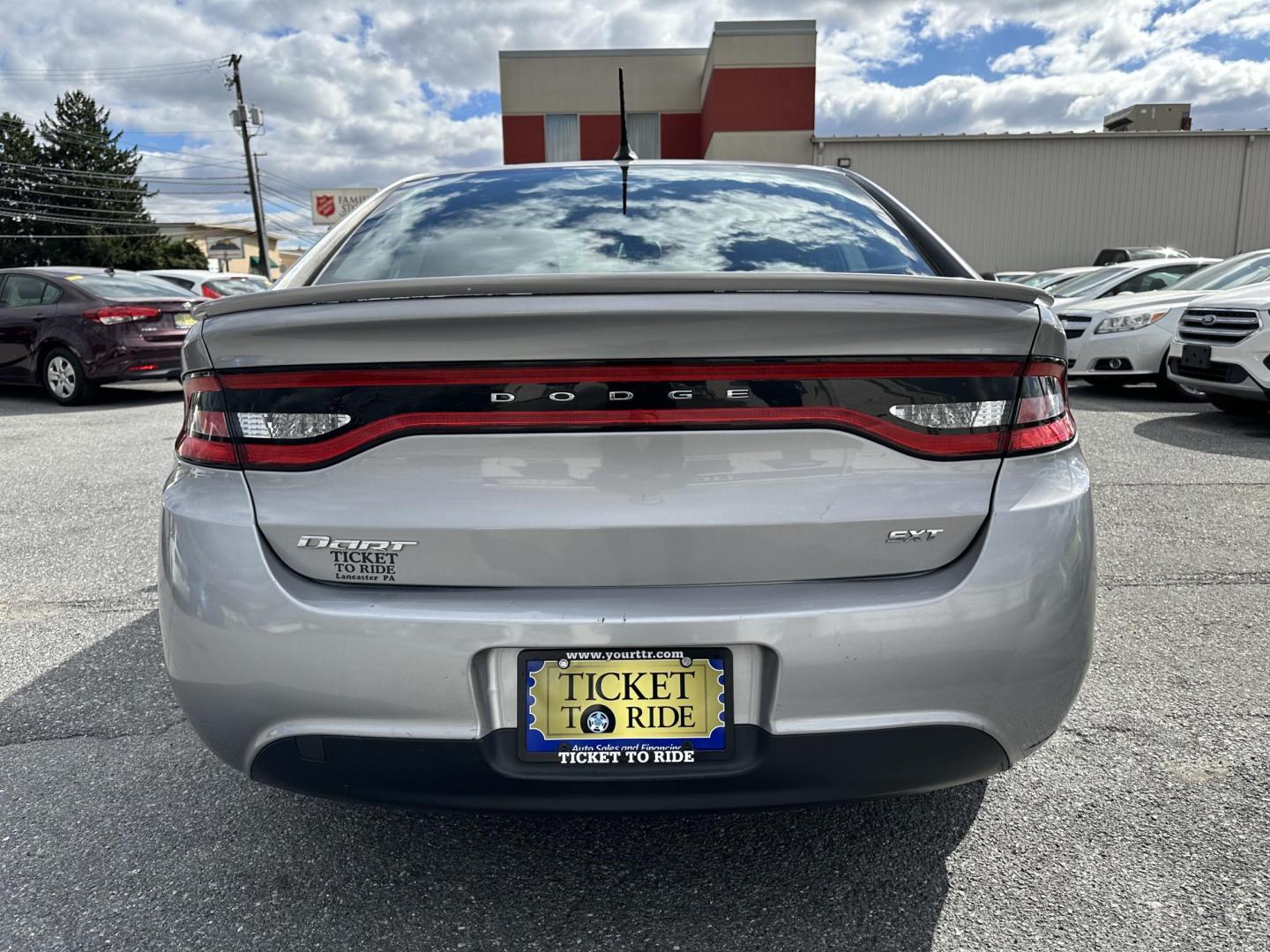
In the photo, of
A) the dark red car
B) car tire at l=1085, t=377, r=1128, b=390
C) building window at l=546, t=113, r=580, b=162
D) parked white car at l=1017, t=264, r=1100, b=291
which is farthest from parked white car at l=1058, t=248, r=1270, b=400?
building window at l=546, t=113, r=580, b=162

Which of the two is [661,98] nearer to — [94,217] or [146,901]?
[146,901]

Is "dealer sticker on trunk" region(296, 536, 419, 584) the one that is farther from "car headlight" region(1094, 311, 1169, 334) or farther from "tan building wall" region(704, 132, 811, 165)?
"tan building wall" region(704, 132, 811, 165)

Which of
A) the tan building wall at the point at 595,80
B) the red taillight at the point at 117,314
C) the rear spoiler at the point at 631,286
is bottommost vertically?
the red taillight at the point at 117,314

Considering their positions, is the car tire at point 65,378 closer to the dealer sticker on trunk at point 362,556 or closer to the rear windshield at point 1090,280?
the dealer sticker on trunk at point 362,556

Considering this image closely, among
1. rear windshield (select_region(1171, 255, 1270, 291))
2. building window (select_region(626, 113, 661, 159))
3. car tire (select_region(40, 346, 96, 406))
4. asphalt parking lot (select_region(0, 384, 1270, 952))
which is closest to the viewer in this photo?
asphalt parking lot (select_region(0, 384, 1270, 952))

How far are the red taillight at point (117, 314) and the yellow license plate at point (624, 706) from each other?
371 inches

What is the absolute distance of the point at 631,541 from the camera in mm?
1600

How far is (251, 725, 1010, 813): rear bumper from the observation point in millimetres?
1622

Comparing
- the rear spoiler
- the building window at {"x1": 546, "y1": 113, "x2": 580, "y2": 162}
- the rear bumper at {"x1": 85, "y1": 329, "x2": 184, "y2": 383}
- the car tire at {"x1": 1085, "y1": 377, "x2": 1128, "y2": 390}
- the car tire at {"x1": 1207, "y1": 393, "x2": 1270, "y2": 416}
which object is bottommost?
the car tire at {"x1": 1085, "y1": 377, "x2": 1128, "y2": 390}

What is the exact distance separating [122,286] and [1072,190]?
801 inches

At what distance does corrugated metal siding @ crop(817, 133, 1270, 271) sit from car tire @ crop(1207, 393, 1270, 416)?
565 inches

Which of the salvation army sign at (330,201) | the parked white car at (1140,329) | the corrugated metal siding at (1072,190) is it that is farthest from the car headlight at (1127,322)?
the salvation army sign at (330,201)

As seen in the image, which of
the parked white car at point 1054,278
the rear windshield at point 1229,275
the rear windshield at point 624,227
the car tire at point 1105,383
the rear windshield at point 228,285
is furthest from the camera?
the parked white car at point 1054,278

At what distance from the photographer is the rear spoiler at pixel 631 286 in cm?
165
